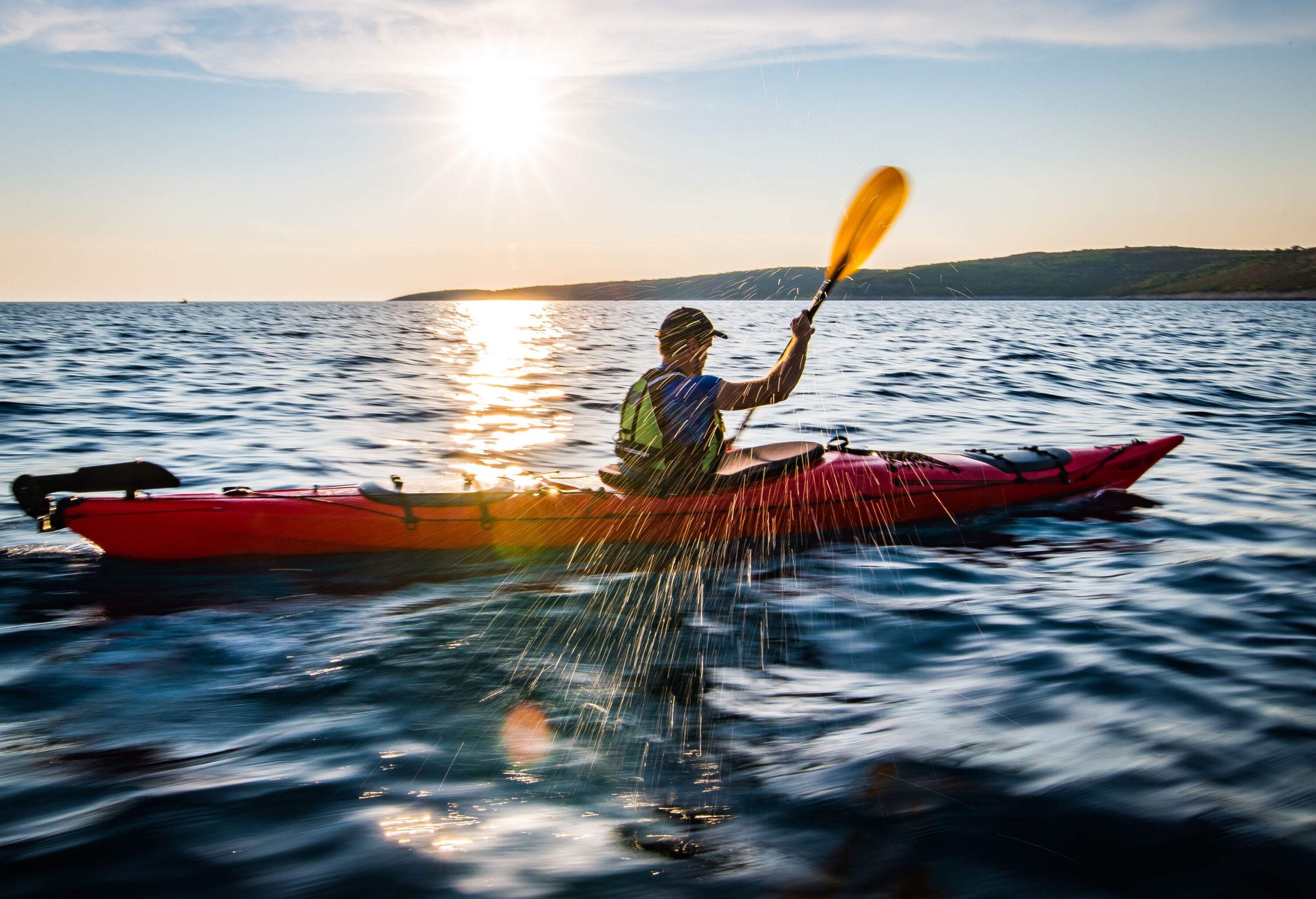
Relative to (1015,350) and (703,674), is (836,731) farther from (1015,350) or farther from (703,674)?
(1015,350)

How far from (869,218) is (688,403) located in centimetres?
250

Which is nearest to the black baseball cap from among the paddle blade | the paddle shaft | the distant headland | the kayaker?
the kayaker

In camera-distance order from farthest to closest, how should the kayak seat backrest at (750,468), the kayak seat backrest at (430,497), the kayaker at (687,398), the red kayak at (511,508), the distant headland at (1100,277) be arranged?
the distant headland at (1100,277), the kayak seat backrest at (750,468), the kayak seat backrest at (430,497), the red kayak at (511,508), the kayaker at (687,398)

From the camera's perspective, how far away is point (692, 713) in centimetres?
346

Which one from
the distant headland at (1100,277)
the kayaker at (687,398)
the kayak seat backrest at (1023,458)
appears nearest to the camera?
the kayaker at (687,398)

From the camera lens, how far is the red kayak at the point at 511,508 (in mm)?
5266

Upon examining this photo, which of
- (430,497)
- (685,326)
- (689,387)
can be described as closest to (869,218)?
(685,326)

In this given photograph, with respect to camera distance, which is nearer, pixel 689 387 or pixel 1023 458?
pixel 689 387

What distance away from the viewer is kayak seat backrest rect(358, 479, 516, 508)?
18.1 ft

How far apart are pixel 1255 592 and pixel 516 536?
172 inches

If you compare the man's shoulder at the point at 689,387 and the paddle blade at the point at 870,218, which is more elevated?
the paddle blade at the point at 870,218

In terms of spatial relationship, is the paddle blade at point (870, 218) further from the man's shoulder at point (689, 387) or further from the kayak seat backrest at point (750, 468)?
the man's shoulder at point (689, 387)

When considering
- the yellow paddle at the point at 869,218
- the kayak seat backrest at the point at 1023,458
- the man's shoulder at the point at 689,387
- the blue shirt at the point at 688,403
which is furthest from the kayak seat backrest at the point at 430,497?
the kayak seat backrest at the point at 1023,458

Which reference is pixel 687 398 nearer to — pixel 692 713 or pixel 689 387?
pixel 689 387
